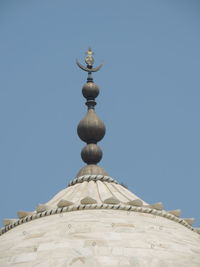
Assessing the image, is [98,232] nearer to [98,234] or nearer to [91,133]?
[98,234]


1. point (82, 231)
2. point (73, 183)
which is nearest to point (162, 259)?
point (82, 231)

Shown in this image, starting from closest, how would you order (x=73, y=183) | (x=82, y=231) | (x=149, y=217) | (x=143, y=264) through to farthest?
(x=143, y=264) → (x=82, y=231) → (x=149, y=217) → (x=73, y=183)

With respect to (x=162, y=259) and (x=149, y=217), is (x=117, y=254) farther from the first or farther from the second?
(x=149, y=217)

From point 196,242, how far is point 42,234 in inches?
127

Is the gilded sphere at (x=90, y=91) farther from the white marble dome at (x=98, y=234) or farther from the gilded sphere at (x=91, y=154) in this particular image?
the white marble dome at (x=98, y=234)

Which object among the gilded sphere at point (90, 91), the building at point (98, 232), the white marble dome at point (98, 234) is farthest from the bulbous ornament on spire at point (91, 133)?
the white marble dome at point (98, 234)

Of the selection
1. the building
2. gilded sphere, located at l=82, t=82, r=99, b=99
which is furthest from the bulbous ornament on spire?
the building

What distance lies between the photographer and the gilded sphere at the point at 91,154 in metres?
25.9

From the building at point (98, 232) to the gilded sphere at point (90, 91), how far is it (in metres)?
2.89

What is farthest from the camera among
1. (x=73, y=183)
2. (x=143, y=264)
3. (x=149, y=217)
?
(x=73, y=183)

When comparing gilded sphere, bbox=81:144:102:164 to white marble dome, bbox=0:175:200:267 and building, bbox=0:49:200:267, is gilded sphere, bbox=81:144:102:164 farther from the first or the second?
white marble dome, bbox=0:175:200:267

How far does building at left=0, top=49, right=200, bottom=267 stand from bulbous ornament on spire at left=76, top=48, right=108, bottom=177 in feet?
1.79

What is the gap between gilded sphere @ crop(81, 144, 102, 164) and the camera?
2592cm

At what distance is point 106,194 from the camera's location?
919 inches
